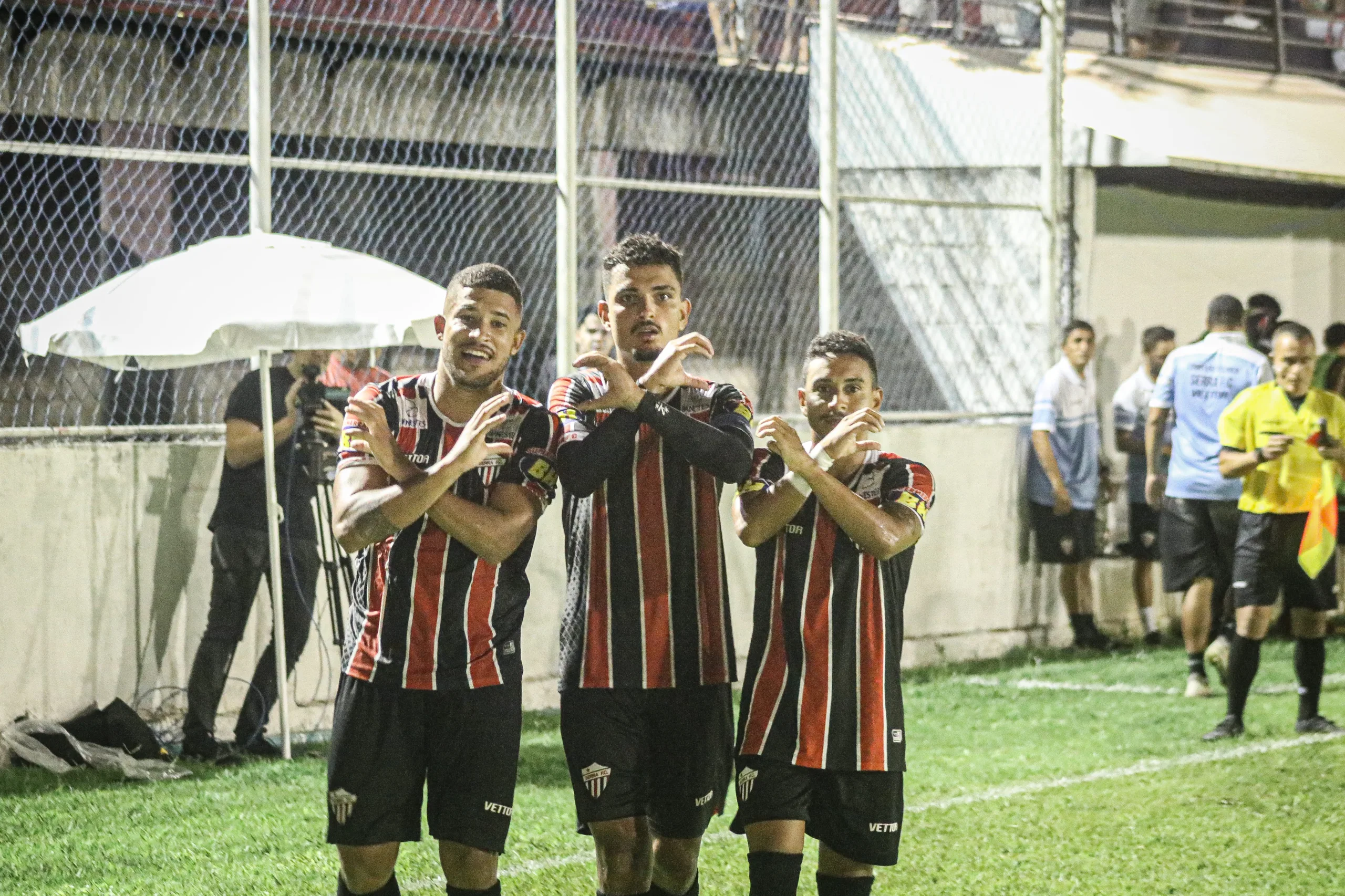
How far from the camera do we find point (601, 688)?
168 inches

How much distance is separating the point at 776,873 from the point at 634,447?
1117 mm

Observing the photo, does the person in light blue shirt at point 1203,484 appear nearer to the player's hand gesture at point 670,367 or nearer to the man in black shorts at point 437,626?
the player's hand gesture at point 670,367

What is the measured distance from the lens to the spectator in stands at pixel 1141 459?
38.0 ft

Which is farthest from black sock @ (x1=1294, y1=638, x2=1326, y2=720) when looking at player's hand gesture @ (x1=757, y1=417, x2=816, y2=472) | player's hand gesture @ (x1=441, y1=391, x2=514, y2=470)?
player's hand gesture @ (x1=441, y1=391, x2=514, y2=470)

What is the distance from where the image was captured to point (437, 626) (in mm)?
3984

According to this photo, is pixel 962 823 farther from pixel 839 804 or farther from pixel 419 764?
pixel 419 764

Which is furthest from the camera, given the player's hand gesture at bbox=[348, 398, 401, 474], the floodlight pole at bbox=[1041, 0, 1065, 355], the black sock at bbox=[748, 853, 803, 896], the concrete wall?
the floodlight pole at bbox=[1041, 0, 1065, 355]

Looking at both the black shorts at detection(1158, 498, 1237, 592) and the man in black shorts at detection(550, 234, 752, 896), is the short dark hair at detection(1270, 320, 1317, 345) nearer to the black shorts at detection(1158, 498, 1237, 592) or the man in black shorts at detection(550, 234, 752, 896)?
the black shorts at detection(1158, 498, 1237, 592)

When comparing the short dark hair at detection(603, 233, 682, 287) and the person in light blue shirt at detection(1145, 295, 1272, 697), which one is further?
the person in light blue shirt at detection(1145, 295, 1272, 697)

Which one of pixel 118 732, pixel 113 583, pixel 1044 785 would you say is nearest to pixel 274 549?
pixel 113 583

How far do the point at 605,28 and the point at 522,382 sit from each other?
2644 millimetres

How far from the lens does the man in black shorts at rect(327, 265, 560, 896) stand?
394cm

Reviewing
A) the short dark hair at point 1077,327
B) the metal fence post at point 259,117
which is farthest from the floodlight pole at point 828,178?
the metal fence post at point 259,117

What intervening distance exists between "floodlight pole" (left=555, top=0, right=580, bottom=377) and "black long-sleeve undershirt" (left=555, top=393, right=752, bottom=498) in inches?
196
